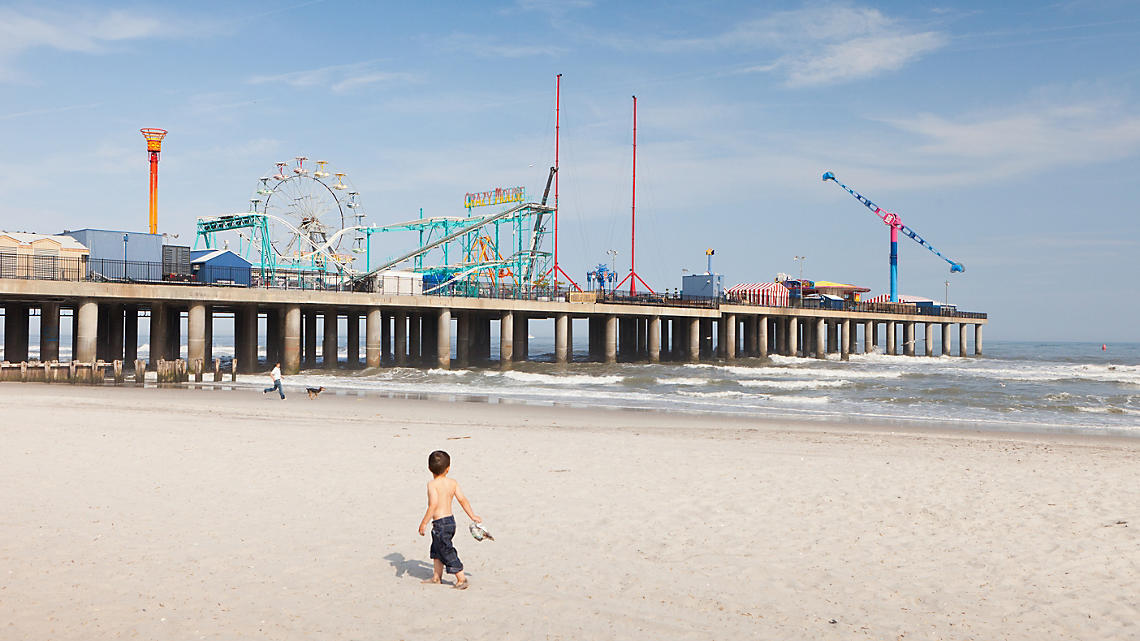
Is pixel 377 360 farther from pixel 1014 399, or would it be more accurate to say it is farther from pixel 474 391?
pixel 1014 399

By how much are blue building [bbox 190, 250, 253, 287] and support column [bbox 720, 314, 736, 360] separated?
29.1 metres

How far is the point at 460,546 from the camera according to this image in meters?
7.55

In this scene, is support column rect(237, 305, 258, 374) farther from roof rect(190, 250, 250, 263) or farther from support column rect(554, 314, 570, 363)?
support column rect(554, 314, 570, 363)

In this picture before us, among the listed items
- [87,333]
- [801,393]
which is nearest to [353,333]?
[87,333]

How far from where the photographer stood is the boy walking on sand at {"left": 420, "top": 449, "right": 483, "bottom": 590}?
6.28m

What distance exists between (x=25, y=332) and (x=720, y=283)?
44.7 m

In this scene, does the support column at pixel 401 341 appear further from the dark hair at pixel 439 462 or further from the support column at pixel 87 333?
the dark hair at pixel 439 462

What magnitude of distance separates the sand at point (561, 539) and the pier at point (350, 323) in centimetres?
1751

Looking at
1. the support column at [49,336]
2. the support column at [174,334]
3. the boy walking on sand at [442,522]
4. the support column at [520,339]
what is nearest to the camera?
the boy walking on sand at [442,522]

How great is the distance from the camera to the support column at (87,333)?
2825cm

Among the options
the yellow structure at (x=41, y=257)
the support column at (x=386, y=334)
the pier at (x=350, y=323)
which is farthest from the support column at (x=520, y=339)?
the yellow structure at (x=41, y=257)

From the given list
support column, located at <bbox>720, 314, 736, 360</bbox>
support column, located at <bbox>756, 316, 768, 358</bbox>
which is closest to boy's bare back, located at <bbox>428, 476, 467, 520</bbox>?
support column, located at <bbox>720, 314, 736, 360</bbox>

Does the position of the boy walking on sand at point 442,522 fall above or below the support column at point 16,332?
below

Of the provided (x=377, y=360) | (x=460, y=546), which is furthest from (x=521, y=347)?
(x=460, y=546)
